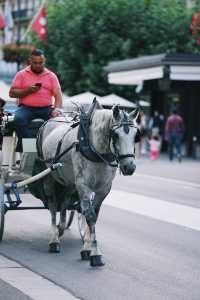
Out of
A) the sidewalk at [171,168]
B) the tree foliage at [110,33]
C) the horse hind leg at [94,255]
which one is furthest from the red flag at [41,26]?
the horse hind leg at [94,255]

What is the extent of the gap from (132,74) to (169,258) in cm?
2869

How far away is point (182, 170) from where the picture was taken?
91.6ft

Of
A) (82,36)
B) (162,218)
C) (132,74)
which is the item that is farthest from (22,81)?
(82,36)

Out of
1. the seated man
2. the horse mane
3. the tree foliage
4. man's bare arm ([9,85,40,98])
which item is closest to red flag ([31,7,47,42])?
the tree foliage

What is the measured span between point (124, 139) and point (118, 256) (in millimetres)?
1661

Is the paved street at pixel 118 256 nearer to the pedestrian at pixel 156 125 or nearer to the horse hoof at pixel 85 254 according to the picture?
the horse hoof at pixel 85 254

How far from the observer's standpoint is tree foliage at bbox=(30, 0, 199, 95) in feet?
161

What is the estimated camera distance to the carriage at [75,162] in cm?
948

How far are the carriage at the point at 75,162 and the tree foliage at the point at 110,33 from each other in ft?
122

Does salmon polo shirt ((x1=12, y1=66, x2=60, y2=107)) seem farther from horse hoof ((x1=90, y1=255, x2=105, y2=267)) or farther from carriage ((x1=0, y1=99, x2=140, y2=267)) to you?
horse hoof ((x1=90, y1=255, x2=105, y2=267))

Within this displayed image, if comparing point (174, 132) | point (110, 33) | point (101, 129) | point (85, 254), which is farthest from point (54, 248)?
point (110, 33)

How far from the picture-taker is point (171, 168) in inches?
1137

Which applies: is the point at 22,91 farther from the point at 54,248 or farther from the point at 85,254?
the point at 85,254

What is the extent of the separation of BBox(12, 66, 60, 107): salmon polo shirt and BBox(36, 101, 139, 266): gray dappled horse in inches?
30.8
